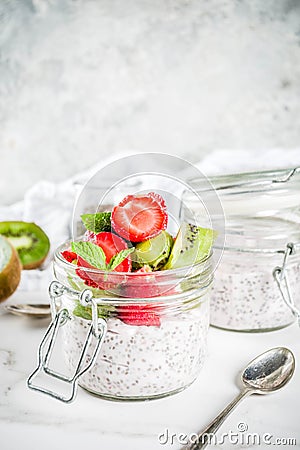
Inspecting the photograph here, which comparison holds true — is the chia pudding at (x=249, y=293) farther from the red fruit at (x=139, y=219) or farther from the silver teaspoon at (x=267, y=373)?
the red fruit at (x=139, y=219)

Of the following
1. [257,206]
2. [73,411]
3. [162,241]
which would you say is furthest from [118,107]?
[73,411]

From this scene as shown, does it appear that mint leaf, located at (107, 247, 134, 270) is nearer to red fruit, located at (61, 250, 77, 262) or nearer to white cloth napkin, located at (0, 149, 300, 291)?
red fruit, located at (61, 250, 77, 262)

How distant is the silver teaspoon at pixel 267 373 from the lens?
713 mm

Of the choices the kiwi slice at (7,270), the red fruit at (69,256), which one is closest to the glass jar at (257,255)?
the red fruit at (69,256)

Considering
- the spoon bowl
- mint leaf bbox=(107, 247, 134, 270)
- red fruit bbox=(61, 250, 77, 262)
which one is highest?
mint leaf bbox=(107, 247, 134, 270)

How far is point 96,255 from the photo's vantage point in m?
0.67

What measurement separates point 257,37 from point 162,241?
0.87 m

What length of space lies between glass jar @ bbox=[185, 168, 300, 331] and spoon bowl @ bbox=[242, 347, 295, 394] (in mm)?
78

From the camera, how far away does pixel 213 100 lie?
1448 millimetres

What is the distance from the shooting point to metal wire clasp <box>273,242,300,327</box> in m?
0.82

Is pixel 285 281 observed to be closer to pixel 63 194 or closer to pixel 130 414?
pixel 130 414

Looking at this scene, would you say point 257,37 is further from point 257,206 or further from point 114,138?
point 257,206

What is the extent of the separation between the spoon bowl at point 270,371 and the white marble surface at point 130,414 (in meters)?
0.01

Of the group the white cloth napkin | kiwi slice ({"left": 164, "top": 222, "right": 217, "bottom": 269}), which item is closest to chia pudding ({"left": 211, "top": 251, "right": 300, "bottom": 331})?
kiwi slice ({"left": 164, "top": 222, "right": 217, "bottom": 269})
